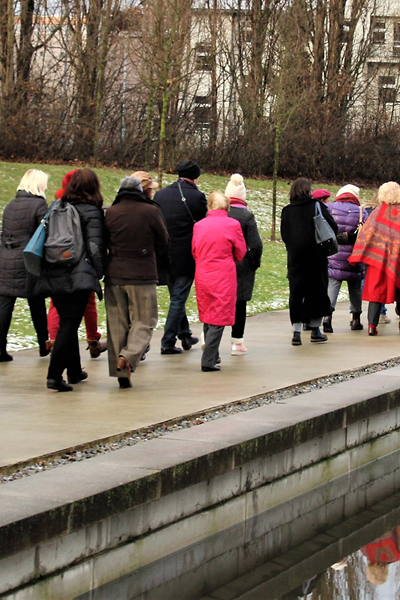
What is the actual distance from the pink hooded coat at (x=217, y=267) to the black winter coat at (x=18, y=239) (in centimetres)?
145

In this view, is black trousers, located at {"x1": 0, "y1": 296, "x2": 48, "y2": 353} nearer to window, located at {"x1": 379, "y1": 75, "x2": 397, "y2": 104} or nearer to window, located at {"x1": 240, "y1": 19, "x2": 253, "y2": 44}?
window, located at {"x1": 240, "y1": 19, "x2": 253, "y2": 44}

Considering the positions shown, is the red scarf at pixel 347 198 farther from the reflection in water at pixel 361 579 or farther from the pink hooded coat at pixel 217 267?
the reflection in water at pixel 361 579

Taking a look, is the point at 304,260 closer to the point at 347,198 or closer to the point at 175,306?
the point at 175,306

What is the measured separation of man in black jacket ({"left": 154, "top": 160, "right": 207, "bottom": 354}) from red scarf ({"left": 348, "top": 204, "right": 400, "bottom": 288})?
8.99 feet

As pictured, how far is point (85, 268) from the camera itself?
8.10m

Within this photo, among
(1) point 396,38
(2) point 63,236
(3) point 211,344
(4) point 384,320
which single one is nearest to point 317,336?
(4) point 384,320

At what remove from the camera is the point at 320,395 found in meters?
7.74

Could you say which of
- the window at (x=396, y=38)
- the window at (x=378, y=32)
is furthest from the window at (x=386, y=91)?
the window at (x=378, y=32)

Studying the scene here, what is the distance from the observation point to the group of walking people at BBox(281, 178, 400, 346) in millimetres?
11484

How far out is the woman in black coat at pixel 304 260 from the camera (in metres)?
11.4

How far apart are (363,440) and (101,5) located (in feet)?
108

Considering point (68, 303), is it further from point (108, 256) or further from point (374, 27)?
point (374, 27)

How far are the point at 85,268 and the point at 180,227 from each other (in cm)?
251

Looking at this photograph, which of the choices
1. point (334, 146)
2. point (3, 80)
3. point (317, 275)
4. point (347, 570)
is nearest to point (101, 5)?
point (3, 80)
